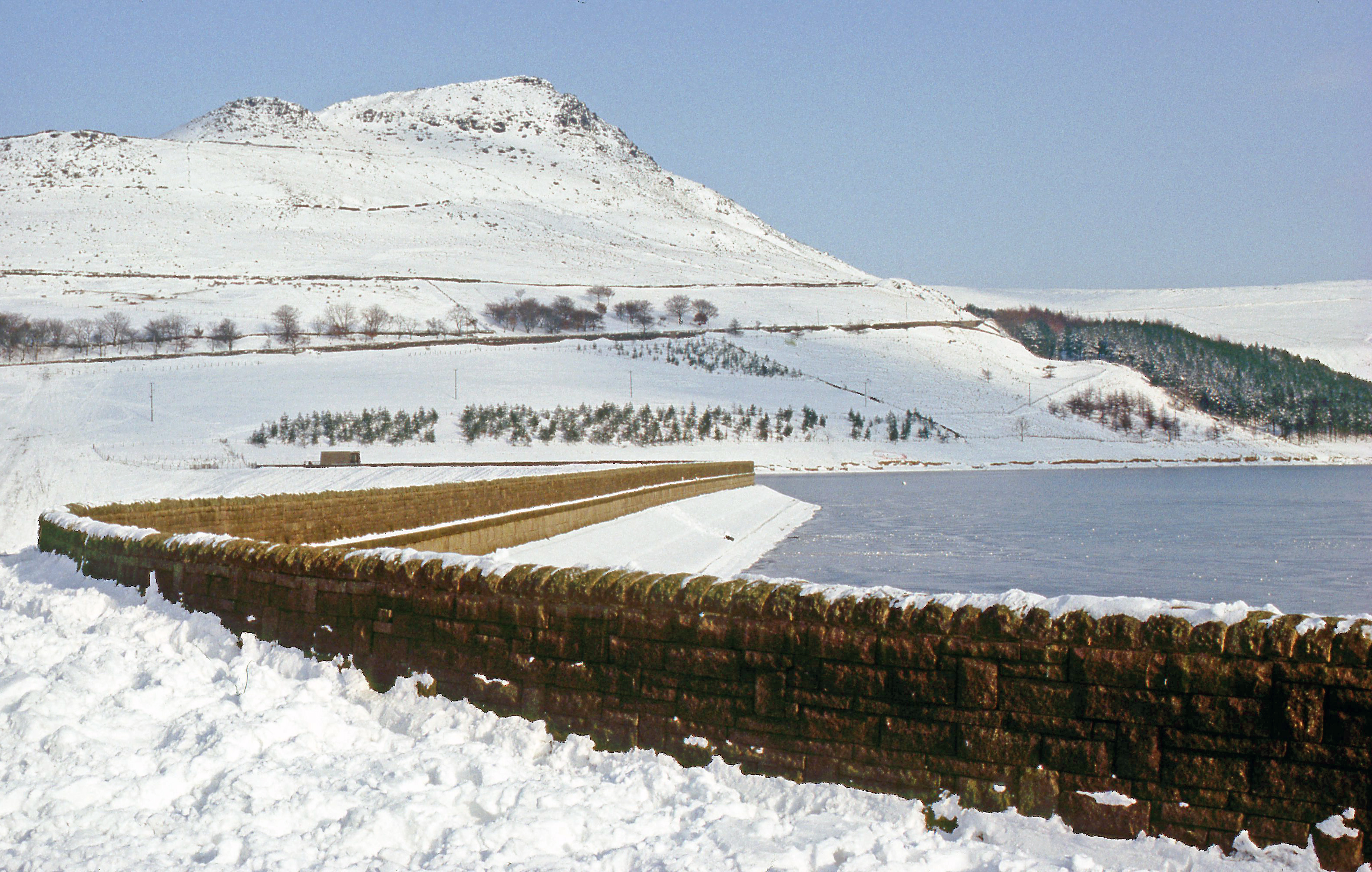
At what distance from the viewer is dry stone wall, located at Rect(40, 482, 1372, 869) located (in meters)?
4.80

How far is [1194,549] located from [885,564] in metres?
9.02

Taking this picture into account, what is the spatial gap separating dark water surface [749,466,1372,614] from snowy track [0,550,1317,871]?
46.4 ft

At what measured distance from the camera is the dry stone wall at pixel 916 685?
4.80 metres

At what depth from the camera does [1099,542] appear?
28797mm

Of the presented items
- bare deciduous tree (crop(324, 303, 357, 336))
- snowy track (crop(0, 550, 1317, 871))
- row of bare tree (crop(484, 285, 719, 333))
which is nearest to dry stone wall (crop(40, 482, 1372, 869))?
snowy track (crop(0, 550, 1317, 871))

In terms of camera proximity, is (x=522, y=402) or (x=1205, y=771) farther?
(x=522, y=402)

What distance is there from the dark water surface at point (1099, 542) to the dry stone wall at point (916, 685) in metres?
13.8

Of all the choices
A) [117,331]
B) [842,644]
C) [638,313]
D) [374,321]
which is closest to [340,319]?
[374,321]

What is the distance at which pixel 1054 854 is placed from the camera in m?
4.96

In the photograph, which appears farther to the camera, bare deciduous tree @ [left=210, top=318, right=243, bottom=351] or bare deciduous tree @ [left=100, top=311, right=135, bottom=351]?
bare deciduous tree @ [left=210, top=318, right=243, bottom=351]

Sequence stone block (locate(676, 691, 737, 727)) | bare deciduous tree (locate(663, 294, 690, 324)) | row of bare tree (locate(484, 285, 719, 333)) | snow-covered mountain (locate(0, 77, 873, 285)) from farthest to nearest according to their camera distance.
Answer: snow-covered mountain (locate(0, 77, 873, 285)), bare deciduous tree (locate(663, 294, 690, 324)), row of bare tree (locate(484, 285, 719, 333)), stone block (locate(676, 691, 737, 727))

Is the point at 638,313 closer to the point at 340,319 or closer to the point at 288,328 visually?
the point at 340,319

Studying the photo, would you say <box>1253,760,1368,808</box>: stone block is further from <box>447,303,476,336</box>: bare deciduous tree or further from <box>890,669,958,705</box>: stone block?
<box>447,303,476,336</box>: bare deciduous tree

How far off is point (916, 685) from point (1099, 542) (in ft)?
82.8
